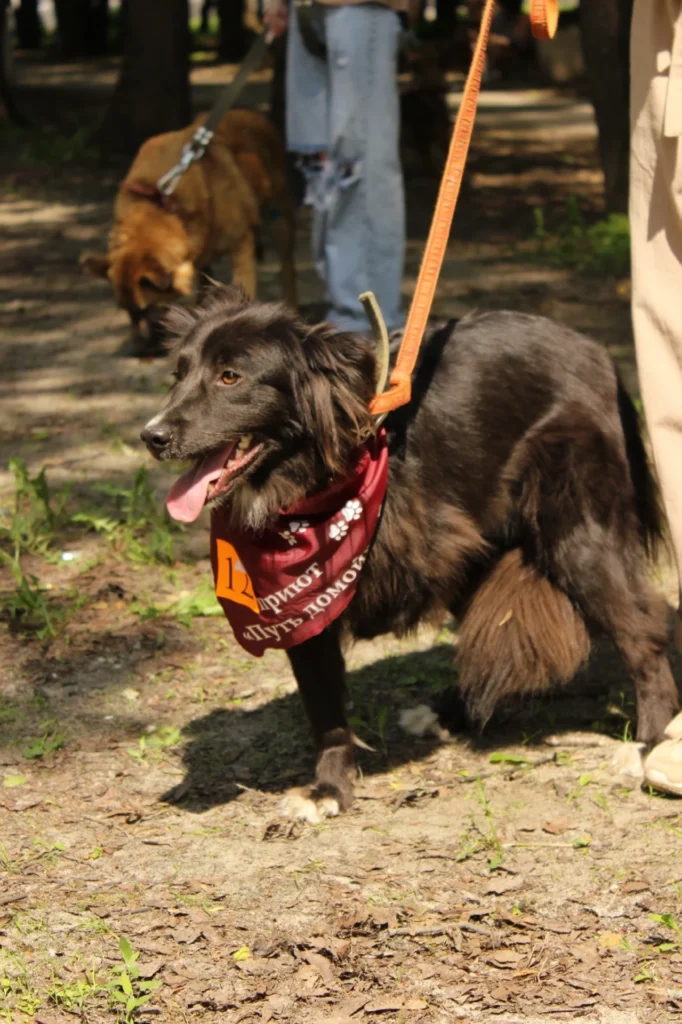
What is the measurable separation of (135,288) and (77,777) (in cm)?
387

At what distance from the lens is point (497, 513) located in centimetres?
340

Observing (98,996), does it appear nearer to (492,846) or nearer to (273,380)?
(492,846)

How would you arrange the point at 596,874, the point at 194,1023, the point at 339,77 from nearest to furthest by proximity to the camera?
the point at 194,1023 → the point at 596,874 → the point at 339,77

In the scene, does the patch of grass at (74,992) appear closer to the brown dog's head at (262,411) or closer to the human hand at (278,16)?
the brown dog's head at (262,411)

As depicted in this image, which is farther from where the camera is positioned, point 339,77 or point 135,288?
point 135,288

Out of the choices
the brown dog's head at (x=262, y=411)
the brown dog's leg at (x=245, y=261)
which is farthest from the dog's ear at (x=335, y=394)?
the brown dog's leg at (x=245, y=261)

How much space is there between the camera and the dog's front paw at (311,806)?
10.6 feet

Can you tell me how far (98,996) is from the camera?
8.29 feet

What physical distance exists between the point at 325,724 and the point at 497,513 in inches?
27.9

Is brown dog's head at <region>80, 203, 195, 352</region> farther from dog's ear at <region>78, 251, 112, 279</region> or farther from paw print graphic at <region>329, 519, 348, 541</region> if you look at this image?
paw print graphic at <region>329, 519, 348, 541</region>

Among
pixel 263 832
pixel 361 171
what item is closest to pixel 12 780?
pixel 263 832

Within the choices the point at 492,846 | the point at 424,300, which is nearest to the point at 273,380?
the point at 424,300

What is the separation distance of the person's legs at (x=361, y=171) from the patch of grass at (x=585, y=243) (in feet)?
9.04

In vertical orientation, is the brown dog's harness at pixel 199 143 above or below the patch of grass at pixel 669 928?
above
